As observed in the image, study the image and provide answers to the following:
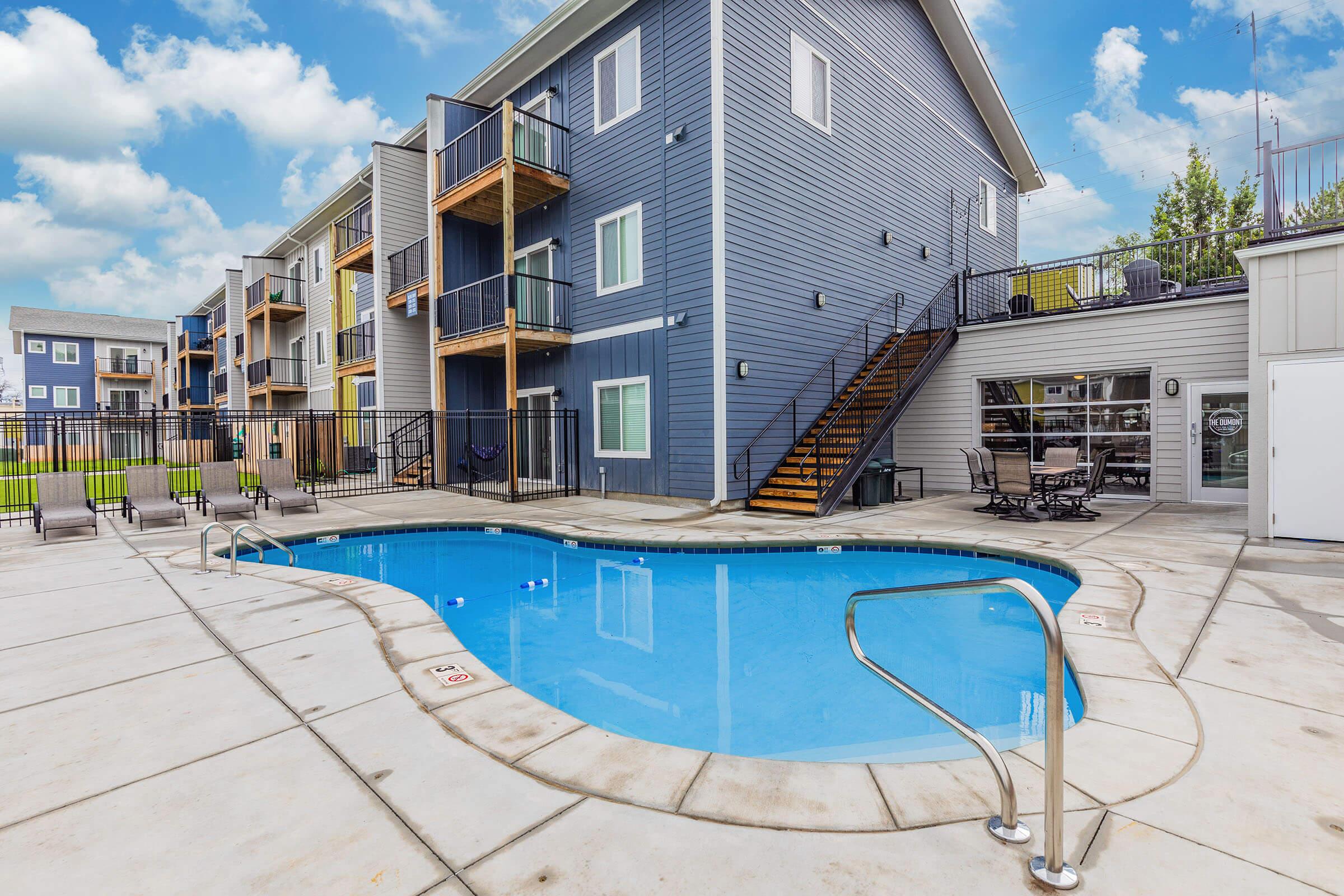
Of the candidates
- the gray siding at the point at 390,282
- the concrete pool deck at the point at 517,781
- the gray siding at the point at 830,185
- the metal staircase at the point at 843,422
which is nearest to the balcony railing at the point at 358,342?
the gray siding at the point at 390,282

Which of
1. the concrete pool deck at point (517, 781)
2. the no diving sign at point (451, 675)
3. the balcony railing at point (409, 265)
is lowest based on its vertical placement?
the concrete pool deck at point (517, 781)

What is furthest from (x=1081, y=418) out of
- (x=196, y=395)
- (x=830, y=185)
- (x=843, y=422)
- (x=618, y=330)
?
(x=196, y=395)

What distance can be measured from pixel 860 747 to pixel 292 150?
59.5 meters

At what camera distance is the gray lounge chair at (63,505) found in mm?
7668

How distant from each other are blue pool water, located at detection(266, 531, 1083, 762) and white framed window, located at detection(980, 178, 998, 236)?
1375 cm

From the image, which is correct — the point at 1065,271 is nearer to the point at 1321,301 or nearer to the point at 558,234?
the point at 1321,301

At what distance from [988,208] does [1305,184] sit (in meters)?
11.0

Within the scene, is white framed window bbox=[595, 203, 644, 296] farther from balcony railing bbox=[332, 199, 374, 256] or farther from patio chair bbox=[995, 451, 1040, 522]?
balcony railing bbox=[332, 199, 374, 256]

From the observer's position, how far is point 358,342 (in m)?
17.5

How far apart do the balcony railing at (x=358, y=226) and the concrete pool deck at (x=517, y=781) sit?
47.8 feet

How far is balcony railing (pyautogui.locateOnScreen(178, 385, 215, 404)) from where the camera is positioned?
99.0 ft

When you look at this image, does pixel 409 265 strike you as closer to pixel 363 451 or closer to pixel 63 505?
pixel 363 451

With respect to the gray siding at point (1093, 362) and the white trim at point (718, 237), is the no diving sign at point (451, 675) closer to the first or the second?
the white trim at point (718, 237)

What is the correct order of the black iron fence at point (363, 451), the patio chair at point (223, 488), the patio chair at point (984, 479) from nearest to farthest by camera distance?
the patio chair at point (223, 488)
the patio chair at point (984, 479)
the black iron fence at point (363, 451)
